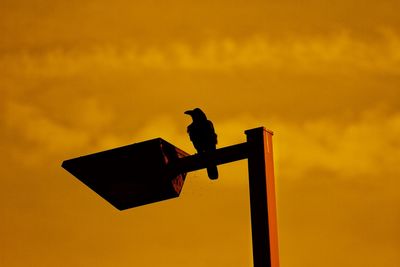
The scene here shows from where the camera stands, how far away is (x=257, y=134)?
4004 mm

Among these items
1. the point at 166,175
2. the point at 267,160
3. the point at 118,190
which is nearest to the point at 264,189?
the point at 267,160

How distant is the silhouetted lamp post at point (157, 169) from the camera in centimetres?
385

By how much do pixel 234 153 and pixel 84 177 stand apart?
1096 mm

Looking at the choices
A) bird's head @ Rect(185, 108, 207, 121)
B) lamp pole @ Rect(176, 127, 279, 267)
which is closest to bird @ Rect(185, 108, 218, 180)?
bird's head @ Rect(185, 108, 207, 121)

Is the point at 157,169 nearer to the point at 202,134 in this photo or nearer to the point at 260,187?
the point at 260,187

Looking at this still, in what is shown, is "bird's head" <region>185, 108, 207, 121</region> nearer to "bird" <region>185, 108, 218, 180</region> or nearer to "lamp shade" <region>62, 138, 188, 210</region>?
"bird" <region>185, 108, 218, 180</region>

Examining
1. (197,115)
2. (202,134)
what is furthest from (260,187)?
(197,115)

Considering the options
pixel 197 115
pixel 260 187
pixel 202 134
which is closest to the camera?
pixel 260 187

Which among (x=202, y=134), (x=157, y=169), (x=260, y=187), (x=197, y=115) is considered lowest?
(x=260, y=187)

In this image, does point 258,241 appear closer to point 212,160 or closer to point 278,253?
point 278,253

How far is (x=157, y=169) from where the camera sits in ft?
14.9

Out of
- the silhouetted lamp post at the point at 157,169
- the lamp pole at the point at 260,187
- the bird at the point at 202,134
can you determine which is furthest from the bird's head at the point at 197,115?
the lamp pole at the point at 260,187

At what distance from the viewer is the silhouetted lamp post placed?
12.6 ft

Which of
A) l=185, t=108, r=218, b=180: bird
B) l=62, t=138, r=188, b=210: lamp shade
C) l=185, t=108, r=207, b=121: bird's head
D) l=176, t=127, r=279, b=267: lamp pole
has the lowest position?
l=176, t=127, r=279, b=267: lamp pole
